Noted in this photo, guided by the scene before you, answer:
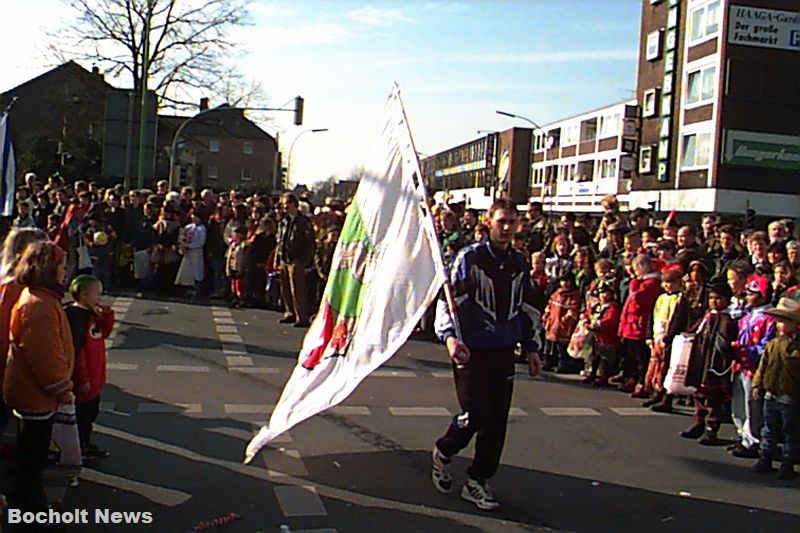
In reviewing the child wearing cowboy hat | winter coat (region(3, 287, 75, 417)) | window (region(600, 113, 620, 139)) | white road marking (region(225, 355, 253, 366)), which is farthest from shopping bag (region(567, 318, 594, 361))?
window (region(600, 113, 620, 139))

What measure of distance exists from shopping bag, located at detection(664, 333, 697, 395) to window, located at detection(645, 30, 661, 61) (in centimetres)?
4501

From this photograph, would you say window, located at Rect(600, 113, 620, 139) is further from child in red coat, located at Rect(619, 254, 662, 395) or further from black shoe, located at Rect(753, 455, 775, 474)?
black shoe, located at Rect(753, 455, 775, 474)

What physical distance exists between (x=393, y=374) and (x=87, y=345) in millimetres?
4823

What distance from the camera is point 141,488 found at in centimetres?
604

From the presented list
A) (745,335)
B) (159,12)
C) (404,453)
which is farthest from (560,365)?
(159,12)

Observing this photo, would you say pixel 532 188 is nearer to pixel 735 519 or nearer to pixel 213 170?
pixel 213 170

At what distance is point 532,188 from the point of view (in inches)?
3787

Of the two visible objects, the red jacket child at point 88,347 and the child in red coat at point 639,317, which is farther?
the child in red coat at point 639,317

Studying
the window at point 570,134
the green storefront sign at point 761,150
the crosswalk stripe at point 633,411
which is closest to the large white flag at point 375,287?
the crosswalk stripe at point 633,411

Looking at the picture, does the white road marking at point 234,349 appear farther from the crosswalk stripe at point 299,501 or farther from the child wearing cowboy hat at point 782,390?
the child wearing cowboy hat at point 782,390

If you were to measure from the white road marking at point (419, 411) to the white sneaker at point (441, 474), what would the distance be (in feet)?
7.40

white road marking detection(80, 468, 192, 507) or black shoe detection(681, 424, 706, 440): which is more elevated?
black shoe detection(681, 424, 706, 440)

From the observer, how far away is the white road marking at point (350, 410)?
27.9 feet

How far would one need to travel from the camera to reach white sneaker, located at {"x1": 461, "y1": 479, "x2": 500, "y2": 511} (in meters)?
5.95
